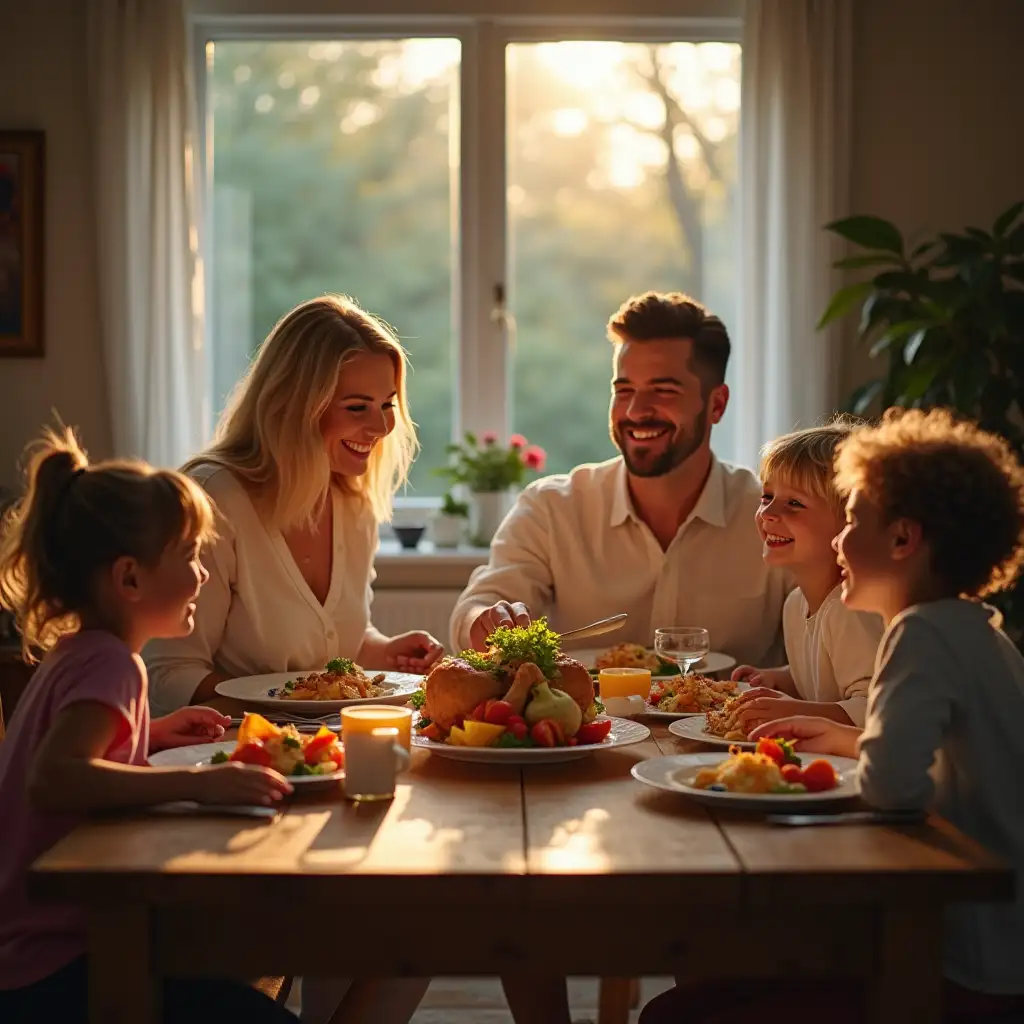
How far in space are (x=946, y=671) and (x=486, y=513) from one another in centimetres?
301

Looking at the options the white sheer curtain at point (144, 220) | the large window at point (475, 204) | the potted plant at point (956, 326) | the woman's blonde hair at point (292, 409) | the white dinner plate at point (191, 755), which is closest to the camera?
the white dinner plate at point (191, 755)

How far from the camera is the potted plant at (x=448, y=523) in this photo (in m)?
4.53

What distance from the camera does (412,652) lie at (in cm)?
272

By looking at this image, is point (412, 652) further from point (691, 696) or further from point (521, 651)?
point (521, 651)

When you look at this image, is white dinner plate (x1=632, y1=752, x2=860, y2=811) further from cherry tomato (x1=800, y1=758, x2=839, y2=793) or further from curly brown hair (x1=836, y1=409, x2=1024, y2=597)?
curly brown hair (x1=836, y1=409, x2=1024, y2=597)

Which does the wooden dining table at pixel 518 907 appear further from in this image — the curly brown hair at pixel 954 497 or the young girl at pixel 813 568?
the young girl at pixel 813 568

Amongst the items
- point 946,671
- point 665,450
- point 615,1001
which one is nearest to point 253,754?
point 946,671

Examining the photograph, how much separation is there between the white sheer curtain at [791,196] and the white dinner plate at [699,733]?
249 cm

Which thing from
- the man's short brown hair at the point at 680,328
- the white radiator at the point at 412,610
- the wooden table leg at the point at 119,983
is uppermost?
the man's short brown hair at the point at 680,328

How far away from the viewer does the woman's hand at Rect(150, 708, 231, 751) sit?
76.2 inches

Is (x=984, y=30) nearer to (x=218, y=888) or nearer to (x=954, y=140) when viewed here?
(x=954, y=140)

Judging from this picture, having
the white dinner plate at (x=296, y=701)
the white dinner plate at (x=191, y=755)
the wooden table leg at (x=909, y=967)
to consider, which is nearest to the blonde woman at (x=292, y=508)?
the white dinner plate at (x=296, y=701)

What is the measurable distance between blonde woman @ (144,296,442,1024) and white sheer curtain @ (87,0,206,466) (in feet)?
5.63

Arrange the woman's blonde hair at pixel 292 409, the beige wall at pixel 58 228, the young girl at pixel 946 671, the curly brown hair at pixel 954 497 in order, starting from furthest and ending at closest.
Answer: the beige wall at pixel 58 228
the woman's blonde hair at pixel 292 409
the curly brown hair at pixel 954 497
the young girl at pixel 946 671
